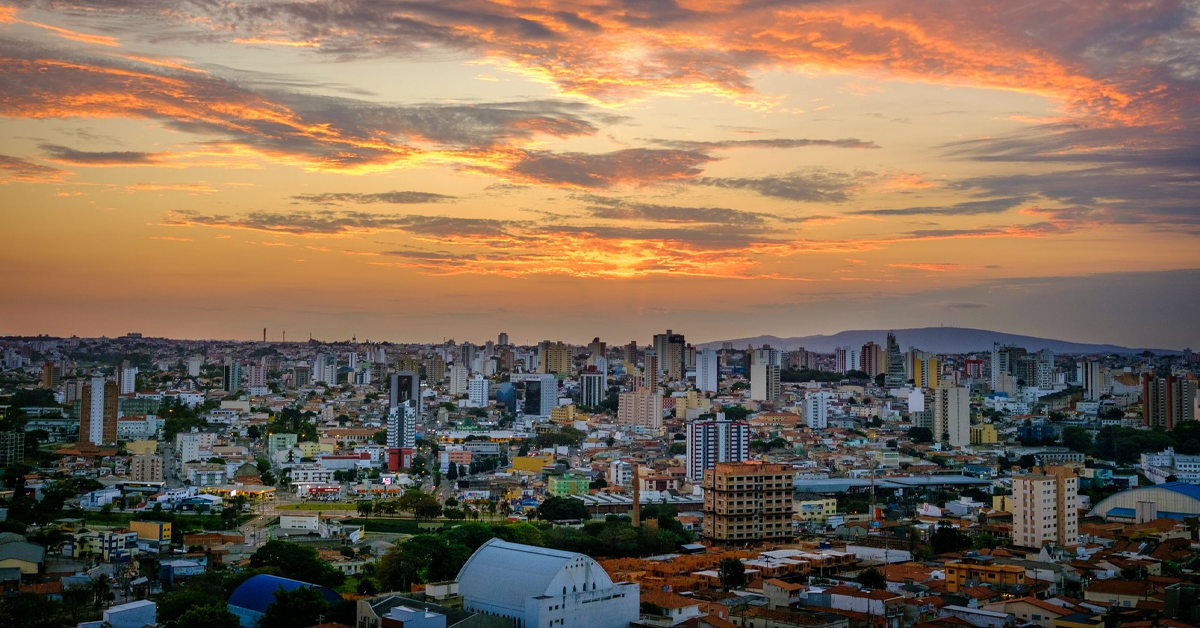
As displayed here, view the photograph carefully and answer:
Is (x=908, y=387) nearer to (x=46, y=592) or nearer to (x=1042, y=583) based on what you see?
(x=1042, y=583)

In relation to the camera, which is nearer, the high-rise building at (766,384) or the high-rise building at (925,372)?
the high-rise building at (766,384)

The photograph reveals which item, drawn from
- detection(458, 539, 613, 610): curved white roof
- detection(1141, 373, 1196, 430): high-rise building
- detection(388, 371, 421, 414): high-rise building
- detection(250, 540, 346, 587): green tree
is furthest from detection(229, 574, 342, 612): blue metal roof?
detection(388, 371, 421, 414): high-rise building

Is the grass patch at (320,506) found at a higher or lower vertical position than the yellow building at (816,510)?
lower

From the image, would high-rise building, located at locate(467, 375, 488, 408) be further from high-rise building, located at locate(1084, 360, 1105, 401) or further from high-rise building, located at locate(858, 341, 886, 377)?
high-rise building, located at locate(1084, 360, 1105, 401)

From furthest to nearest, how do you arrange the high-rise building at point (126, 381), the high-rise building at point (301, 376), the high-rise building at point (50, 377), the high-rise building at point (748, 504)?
the high-rise building at point (301, 376)
the high-rise building at point (50, 377)
the high-rise building at point (126, 381)
the high-rise building at point (748, 504)

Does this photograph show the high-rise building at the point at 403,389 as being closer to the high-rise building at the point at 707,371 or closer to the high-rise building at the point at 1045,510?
the high-rise building at the point at 707,371

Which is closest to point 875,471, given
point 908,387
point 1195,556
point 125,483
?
point 1195,556

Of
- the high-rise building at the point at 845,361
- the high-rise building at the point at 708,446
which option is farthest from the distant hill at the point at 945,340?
the high-rise building at the point at 708,446
